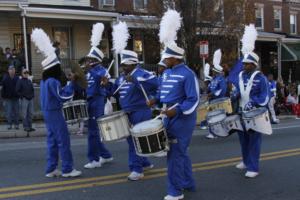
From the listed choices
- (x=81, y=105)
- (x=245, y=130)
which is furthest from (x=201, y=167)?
(x=81, y=105)

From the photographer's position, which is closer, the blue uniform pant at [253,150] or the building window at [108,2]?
the blue uniform pant at [253,150]

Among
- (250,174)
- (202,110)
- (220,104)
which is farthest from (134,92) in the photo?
(202,110)

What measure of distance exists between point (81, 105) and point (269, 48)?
1273 inches

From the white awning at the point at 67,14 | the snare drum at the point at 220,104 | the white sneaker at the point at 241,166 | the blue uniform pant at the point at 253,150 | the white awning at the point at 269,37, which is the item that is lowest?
the white sneaker at the point at 241,166

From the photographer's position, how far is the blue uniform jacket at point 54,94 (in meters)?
8.62

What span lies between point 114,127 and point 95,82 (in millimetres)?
1476

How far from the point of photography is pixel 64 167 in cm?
880

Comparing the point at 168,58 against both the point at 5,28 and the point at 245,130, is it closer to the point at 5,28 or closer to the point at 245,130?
the point at 245,130

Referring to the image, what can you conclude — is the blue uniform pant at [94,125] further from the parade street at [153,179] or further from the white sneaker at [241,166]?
the white sneaker at [241,166]

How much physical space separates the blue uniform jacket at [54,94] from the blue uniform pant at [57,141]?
0.10m

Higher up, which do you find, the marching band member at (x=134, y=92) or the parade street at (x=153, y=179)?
the marching band member at (x=134, y=92)

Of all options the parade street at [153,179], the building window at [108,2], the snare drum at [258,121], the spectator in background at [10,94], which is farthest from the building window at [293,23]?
the snare drum at [258,121]

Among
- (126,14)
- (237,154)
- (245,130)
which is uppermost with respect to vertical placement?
(126,14)

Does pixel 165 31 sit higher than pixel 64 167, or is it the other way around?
pixel 165 31
